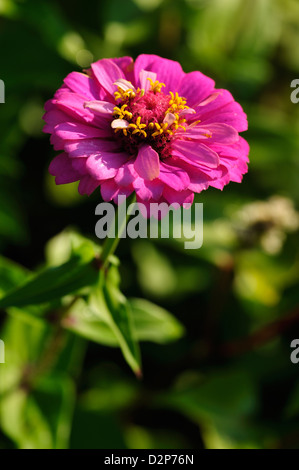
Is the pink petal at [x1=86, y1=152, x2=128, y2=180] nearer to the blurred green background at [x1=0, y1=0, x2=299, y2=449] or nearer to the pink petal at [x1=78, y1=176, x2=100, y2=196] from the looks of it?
the pink petal at [x1=78, y1=176, x2=100, y2=196]

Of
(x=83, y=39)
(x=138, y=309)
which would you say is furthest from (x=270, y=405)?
(x=83, y=39)

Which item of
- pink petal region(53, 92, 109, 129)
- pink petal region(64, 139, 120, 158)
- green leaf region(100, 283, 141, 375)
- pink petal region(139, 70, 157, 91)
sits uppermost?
pink petal region(139, 70, 157, 91)

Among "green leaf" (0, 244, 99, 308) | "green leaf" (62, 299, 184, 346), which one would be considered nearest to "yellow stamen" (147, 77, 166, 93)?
"green leaf" (0, 244, 99, 308)

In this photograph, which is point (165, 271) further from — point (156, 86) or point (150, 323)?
point (156, 86)

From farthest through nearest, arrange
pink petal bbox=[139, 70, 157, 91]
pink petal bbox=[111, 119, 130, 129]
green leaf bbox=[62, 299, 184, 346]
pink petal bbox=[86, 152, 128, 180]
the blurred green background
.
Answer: the blurred green background, green leaf bbox=[62, 299, 184, 346], pink petal bbox=[139, 70, 157, 91], pink petal bbox=[111, 119, 130, 129], pink petal bbox=[86, 152, 128, 180]

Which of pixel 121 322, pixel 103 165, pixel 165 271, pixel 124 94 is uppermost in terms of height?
pixel 165 271

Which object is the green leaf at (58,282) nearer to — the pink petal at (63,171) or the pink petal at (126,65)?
the pink petal at (63,171)

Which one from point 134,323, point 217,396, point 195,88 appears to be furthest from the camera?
point 217,396

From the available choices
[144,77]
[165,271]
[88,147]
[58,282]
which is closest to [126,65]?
[144,77]
